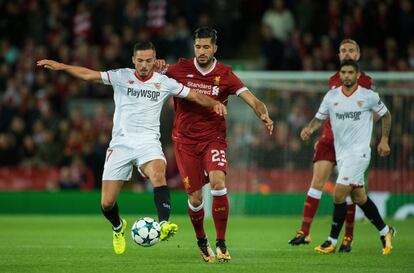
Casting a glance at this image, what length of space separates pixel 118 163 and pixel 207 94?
1260 millimetres

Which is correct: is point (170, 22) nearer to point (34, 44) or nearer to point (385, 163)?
point (34, 44)

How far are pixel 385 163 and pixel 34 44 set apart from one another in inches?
398

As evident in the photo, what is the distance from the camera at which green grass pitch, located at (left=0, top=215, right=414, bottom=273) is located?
957 cm

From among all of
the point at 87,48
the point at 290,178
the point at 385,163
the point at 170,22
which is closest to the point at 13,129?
the point at 87,48

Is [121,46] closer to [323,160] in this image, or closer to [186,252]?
[323,160]

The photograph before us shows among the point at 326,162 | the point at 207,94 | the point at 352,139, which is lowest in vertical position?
the point at 326,162

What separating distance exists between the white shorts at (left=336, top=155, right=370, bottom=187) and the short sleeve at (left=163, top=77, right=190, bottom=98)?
2.24 metres

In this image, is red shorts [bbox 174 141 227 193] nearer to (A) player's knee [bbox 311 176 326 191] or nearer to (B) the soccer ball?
(B) the soccer ball

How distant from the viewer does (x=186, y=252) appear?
11.6m

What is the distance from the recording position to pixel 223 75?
35.4ft

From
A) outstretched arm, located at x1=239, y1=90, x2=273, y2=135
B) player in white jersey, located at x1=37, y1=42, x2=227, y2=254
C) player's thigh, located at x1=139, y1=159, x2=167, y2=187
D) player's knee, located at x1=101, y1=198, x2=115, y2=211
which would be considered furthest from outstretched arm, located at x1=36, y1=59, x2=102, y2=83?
outstretched arm, located at x1=239, y1=90, x2=273, y2=135

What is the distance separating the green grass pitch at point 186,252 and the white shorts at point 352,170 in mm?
841

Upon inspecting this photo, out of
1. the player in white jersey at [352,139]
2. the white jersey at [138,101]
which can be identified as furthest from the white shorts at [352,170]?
the white jersey at [138,101]

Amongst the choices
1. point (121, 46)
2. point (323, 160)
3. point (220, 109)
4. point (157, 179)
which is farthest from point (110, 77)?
point (121, 46)
